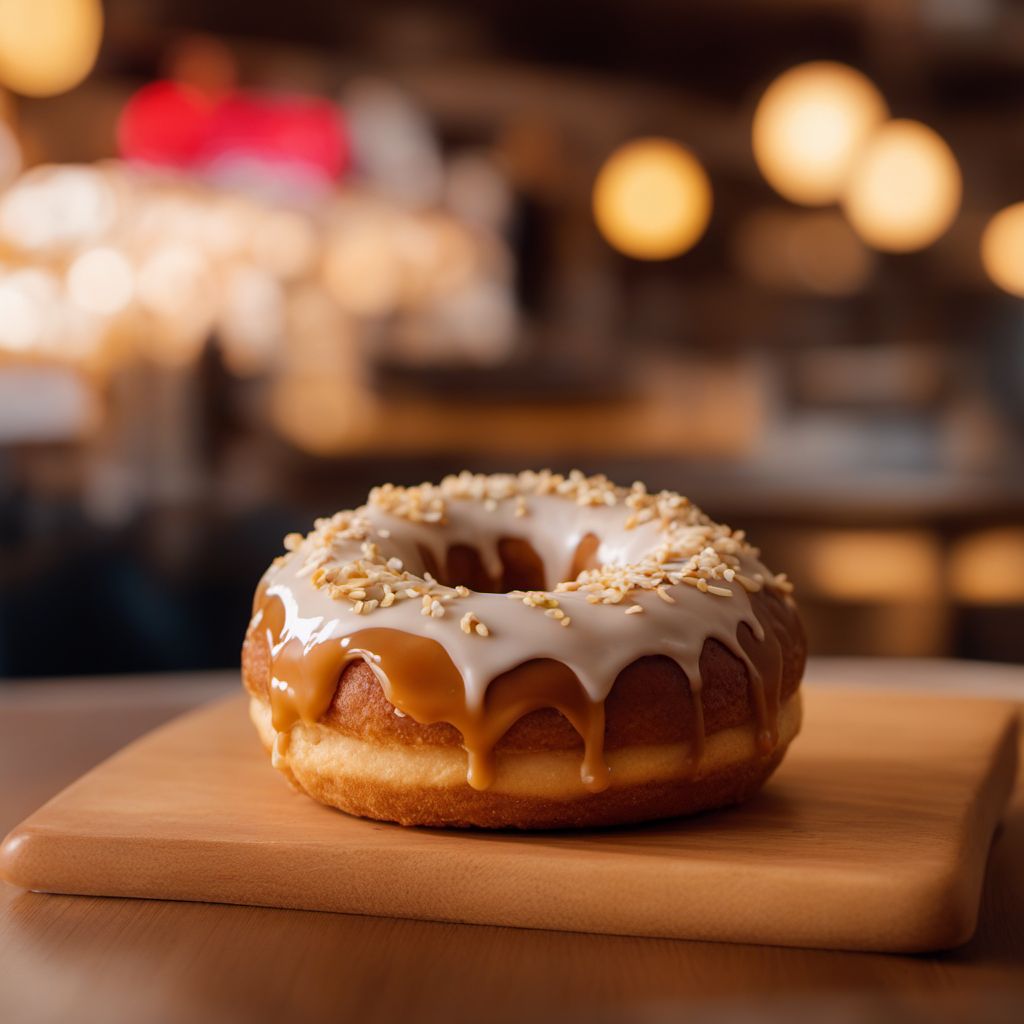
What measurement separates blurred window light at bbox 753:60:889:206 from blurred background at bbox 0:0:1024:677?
0.05 ft

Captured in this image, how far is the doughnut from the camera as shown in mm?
887

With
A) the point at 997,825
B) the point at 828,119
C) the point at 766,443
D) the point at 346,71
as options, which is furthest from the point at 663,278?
the point at 997,825

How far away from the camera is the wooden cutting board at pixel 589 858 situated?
81 cm

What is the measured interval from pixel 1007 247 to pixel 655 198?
2.24 metres

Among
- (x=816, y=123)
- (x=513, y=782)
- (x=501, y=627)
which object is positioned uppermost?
(x=816, y=123)

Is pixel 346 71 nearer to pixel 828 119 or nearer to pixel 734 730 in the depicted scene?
pixel 828 119

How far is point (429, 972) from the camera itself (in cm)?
77

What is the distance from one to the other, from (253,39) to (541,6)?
53.0 inches

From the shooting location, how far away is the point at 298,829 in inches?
36.5

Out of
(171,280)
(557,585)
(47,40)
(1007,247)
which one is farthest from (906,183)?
(557,585)

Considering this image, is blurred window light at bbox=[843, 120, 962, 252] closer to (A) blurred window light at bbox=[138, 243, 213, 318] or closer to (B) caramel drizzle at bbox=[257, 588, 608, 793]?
(A) blurred window light at bbox=[138, 243, 213, 318]

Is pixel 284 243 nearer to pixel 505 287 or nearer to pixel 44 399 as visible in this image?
pixel 44 399

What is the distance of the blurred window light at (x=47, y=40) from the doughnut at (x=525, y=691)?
2.94m

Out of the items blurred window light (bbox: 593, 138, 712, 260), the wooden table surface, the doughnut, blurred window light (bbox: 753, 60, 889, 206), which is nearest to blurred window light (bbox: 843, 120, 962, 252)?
blurred window light (bbox: 753, 60, 889, 206)
